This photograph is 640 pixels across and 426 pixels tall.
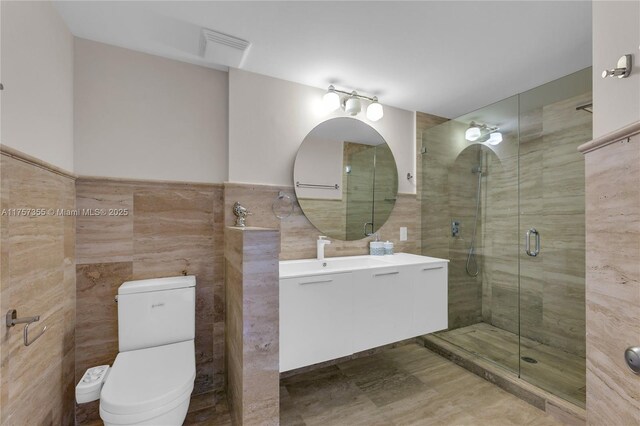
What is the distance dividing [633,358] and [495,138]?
2.18m

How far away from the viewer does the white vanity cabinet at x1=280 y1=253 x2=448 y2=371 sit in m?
1.54

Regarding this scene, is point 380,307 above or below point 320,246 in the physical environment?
below

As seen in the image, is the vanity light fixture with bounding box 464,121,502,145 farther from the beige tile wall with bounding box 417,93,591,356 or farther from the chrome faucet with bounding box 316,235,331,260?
the chrome faucet with bounding box 316,235,331,260

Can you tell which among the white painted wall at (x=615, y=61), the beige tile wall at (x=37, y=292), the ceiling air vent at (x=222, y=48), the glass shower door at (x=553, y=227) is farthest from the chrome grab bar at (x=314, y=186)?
the glass shower door at (x=553, y=227)

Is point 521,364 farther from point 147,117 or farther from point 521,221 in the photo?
point 147,117

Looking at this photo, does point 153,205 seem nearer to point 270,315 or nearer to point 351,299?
point 270,315

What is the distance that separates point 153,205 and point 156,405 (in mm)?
1156

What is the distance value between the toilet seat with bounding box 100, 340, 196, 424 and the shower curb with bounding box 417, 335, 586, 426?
206cm

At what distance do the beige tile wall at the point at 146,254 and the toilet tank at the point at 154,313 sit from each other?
6.6 inches

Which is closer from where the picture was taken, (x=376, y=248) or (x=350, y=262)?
(x=350, y=262)

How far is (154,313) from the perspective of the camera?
1.59 meters

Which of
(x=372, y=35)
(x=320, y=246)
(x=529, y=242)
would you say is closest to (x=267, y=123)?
(x=372, y=35)

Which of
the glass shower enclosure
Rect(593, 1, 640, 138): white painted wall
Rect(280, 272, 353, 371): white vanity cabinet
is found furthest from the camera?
the glass shower enclosure

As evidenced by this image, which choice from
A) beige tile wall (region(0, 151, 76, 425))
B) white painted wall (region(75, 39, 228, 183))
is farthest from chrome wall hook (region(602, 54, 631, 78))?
beige tile wall (region(0, 151, 76, 425))
